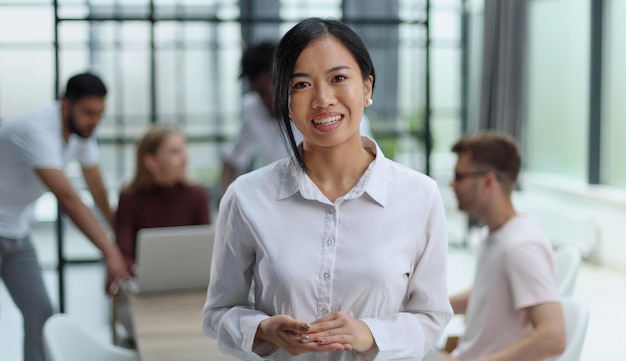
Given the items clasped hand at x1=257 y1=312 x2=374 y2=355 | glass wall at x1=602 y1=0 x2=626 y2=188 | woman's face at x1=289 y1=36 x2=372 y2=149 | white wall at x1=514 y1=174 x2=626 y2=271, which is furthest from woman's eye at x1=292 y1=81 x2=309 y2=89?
glass wall at x1=602 y1=0 x2=626 y2=188

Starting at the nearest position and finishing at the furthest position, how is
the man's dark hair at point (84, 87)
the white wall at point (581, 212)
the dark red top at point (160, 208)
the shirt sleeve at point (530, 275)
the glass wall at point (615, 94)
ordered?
the shirt sleeve at point (530, 275)
the man's dark hair at point (84, 87)
the dark red top at point (160, 208)
the white wall at point (581, 212)
the glass wall at point (615, 94)

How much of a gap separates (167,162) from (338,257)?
2.84 metres

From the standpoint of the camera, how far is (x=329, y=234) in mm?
1640

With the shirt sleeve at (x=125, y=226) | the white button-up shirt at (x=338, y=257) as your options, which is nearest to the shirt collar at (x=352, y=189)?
the white button-up shirt at (x=338, y=257)

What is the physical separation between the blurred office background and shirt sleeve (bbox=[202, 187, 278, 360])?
198 inches

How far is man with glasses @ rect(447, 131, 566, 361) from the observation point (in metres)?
2.54

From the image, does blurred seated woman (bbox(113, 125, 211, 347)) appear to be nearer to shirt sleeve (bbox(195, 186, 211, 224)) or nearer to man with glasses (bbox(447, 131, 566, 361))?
shirt sleeve (bbox(195, 186, 211, 224))

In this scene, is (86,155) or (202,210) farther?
(202,210)

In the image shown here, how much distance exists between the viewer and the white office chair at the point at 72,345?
2317 mm

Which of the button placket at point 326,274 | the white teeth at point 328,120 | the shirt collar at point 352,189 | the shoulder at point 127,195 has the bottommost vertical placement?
the shoulder at point 127,195

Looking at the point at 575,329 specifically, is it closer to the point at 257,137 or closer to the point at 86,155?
the point at 86,155

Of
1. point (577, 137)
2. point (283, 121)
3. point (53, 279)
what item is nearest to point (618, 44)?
point (577, 137)

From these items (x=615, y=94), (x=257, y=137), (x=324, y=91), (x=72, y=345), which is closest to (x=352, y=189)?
(x=324, y=91)

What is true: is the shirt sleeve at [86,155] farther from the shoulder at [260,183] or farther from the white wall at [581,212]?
the white wall at [581,212]
